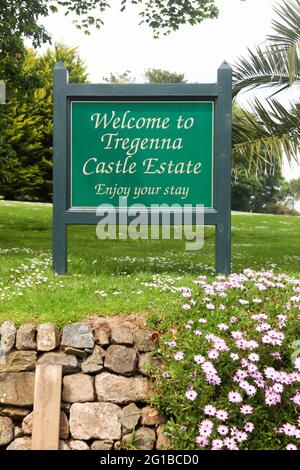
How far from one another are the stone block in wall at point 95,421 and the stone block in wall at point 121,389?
2.9 inches

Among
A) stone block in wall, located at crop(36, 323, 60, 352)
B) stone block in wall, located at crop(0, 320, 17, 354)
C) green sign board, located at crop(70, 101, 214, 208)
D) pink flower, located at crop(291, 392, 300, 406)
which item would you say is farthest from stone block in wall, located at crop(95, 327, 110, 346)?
green sign board, located at crop(70, 101, 214, 208)

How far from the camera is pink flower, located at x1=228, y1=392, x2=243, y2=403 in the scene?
4.23 metres

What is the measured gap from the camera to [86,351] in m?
4.88

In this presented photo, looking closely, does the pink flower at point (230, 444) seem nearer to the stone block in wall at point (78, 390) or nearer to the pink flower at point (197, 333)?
the pink flower at point (197, 333)

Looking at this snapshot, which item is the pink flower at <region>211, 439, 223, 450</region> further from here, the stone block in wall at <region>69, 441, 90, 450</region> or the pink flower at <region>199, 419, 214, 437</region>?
the stone block in wall at <region>69, 441, 90, 450</region>

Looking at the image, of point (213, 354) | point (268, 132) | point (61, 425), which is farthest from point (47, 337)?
point (268, 132)

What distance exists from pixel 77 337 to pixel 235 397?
4.94 feet

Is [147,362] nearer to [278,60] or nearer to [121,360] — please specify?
[121,360]

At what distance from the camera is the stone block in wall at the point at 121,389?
4.68 meters

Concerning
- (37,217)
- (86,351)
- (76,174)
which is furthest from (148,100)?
(37,217)

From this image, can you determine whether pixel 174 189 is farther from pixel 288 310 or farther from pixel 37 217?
pixel 37 217

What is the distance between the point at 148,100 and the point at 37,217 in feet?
35.4

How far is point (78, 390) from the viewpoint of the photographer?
4.72 m

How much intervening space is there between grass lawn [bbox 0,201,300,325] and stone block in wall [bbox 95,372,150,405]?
0.64 meters
